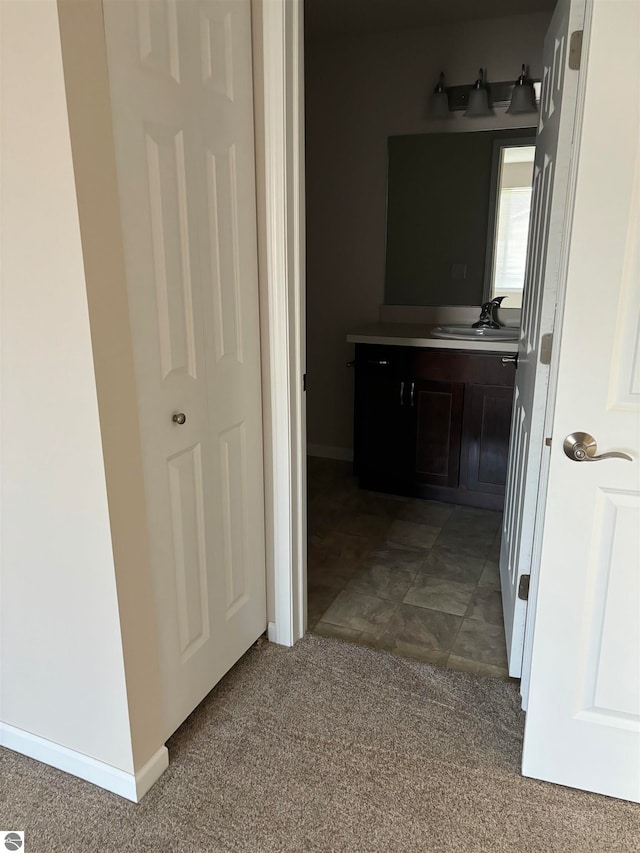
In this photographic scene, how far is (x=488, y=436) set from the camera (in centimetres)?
327

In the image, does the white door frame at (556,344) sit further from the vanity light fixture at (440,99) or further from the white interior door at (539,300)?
the vanity light fixture at (440,99)

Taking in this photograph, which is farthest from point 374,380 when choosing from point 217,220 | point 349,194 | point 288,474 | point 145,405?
point 145,405

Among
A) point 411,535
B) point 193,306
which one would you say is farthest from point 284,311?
point 411,535

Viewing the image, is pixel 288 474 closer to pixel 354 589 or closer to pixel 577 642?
pixel 354 589

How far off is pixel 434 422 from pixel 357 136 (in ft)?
5.87

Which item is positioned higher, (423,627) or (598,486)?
(598,486)

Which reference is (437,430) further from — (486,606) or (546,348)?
(546,348)

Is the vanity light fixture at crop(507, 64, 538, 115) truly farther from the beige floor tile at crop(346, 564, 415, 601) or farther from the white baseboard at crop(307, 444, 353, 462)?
the beige floor tile at crop(346, 564, 415, 601)

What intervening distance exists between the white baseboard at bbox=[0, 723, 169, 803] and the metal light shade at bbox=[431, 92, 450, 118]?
3.33 metres

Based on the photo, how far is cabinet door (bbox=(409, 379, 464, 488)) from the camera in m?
3.32

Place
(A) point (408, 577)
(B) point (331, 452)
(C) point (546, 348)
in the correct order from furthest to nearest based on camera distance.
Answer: (B) point (331, 452), (A) point (408, 577), (C) point (546, 348)

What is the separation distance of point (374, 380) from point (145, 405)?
2110 millimetres

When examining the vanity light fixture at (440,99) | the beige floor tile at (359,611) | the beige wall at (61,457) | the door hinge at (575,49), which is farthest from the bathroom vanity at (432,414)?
the beige wall at (61,457)

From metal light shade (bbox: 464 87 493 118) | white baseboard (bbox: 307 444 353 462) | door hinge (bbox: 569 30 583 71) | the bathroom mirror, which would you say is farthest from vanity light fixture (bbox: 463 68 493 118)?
white baseboard (bbox: 307 444 353 462)
